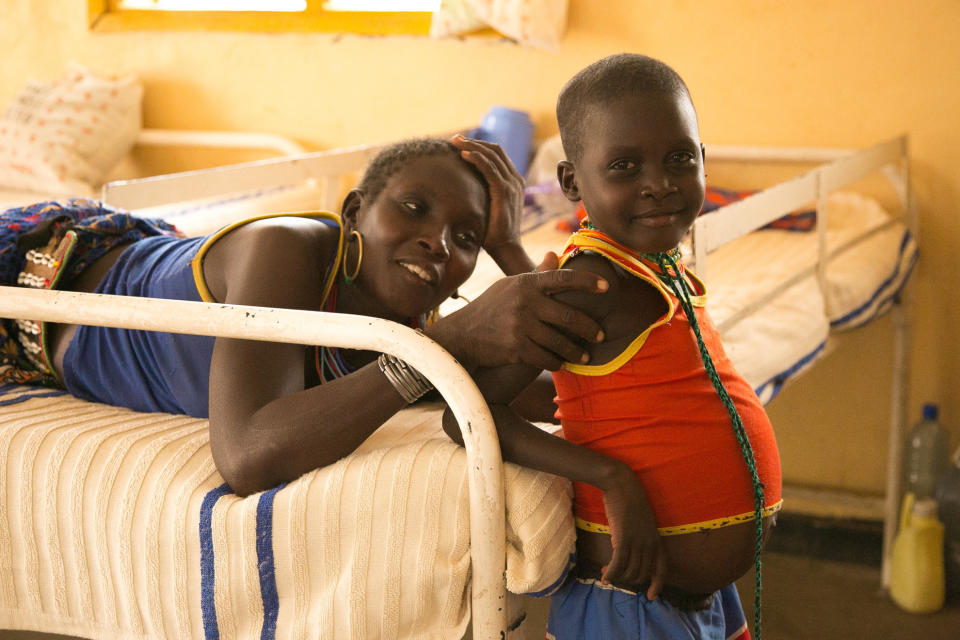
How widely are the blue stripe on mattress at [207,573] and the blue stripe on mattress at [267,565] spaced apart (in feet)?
0.19

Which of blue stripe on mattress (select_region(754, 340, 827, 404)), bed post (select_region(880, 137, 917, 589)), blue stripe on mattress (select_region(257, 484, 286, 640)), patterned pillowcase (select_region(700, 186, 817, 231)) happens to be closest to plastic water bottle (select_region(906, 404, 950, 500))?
bed post (select_region(880, 137, 917, 589))

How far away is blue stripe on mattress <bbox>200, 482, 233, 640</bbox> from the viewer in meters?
1.07

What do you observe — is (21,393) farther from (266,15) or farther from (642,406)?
(266,15)

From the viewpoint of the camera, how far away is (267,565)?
104 cm

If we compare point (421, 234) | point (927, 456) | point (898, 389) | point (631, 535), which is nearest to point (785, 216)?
point (898, 389)

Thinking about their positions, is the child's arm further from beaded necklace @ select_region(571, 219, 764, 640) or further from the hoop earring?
the hoop earring

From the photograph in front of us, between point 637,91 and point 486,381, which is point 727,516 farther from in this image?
point 637,91

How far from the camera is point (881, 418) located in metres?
2.86

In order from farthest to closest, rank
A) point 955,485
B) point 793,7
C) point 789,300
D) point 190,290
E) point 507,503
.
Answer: point 793,7
point 955,485
point 789,300
point 190,290
point 507,503

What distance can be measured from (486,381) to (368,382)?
0.42 ft

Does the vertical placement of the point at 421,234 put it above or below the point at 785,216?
above

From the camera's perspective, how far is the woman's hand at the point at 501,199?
4.35 feet

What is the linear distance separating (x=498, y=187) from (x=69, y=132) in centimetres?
257

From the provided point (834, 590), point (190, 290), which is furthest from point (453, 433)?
point (834, 590)
